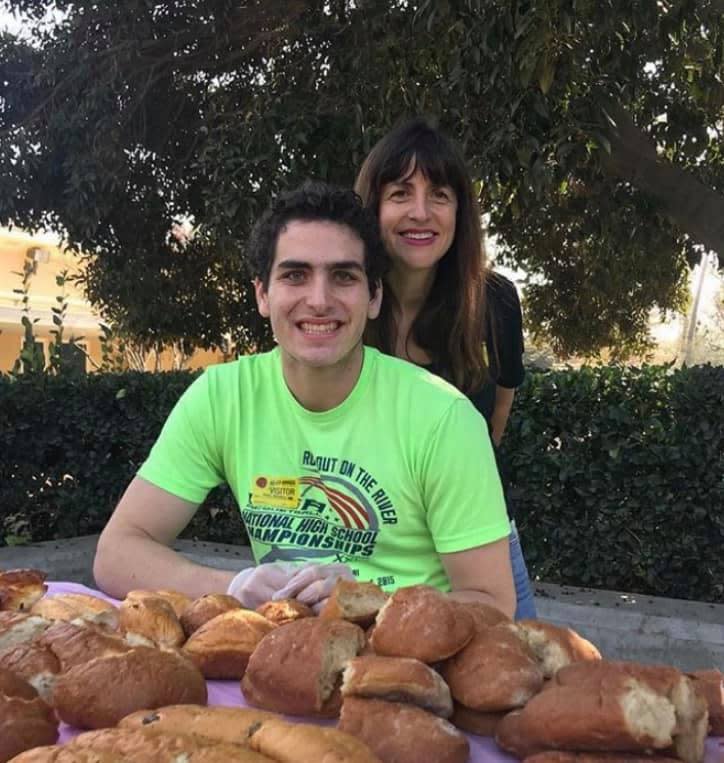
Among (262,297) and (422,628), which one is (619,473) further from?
(422,628)

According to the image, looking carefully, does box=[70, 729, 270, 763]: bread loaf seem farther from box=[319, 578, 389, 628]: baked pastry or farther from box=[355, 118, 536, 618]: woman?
box=[355, 118, 536, 618]: woman

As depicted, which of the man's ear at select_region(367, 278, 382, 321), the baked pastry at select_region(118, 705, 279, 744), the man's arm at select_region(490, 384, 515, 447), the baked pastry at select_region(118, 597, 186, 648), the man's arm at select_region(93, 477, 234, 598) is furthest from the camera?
the man's arm at select_region(490, 384, 515, 447)

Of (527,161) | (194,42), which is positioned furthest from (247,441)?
(194,42)

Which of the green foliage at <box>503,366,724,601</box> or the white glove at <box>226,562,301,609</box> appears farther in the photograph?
the green foliage at <box>503,366,724,601</box>

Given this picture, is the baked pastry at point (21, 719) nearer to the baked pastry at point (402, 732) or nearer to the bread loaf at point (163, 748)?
the bread loaf at point (163, 748)

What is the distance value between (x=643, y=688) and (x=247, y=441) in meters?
1.23

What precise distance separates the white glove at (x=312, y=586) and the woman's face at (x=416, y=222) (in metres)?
1.11

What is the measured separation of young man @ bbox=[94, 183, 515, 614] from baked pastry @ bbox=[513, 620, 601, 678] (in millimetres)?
531

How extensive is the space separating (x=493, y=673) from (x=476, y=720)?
75mm

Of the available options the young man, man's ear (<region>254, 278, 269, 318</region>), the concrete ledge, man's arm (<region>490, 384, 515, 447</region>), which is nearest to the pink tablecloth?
the young man

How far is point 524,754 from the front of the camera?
3.28ft

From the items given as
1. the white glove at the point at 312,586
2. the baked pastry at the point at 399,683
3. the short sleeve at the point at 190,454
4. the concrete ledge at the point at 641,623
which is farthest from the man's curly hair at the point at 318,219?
the concrete ledge at the point at 641,623

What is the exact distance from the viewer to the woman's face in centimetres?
239

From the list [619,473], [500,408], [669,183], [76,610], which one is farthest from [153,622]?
[669,183]
